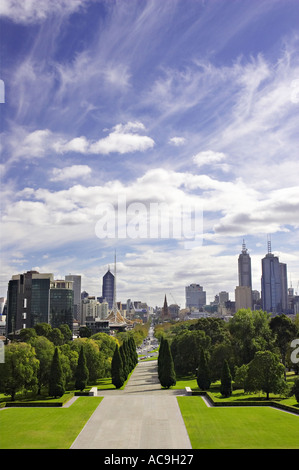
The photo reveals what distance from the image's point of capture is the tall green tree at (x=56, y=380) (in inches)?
2119

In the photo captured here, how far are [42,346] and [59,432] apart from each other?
30482 mm

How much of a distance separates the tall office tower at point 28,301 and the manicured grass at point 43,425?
12177cm

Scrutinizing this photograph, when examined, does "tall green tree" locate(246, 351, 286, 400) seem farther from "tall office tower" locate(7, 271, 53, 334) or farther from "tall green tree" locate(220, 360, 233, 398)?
"tall office tower" locate(7, 271, 53, 334)

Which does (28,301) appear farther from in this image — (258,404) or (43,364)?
(258,404)

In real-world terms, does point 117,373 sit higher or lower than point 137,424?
lower

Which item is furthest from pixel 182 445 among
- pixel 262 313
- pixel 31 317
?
pixel 31 317

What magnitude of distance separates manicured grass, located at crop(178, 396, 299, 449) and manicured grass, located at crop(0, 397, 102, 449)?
10.1 metres

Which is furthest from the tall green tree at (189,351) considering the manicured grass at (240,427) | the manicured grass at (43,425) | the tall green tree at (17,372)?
the tall green tree at (17,372)

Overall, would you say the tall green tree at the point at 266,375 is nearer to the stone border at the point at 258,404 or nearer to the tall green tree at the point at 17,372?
the stone border at the point at 258,404

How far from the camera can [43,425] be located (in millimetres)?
38688

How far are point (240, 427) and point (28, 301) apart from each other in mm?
143934

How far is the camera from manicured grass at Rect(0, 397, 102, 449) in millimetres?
33094

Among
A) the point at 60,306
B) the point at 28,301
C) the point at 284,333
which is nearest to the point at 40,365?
the point at 284,333
